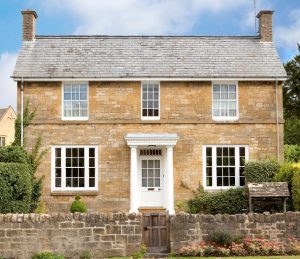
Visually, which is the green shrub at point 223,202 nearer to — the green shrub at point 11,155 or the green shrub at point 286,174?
the green shrub at point 286,174

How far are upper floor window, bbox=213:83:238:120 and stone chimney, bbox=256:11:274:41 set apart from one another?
12.3ft

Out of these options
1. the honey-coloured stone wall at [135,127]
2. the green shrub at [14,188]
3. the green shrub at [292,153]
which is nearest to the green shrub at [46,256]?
the green shrub at [14,188]

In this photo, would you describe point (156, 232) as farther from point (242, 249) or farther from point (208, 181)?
point (208, 181)

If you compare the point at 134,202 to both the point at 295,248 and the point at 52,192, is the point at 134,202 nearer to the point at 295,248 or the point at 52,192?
the point at 52,192

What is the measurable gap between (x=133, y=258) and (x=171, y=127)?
1139 cm

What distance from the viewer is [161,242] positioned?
1750cm

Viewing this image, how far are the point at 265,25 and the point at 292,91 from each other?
2070 cm

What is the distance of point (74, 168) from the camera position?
2705 centimetres

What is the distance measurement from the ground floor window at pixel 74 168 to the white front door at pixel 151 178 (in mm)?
2189

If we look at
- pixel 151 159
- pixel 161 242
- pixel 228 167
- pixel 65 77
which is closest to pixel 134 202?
pixel 151 159

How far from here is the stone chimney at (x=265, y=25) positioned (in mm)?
29594

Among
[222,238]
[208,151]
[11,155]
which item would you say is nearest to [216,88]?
[208,151]

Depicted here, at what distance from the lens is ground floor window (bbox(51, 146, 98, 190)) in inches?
1062

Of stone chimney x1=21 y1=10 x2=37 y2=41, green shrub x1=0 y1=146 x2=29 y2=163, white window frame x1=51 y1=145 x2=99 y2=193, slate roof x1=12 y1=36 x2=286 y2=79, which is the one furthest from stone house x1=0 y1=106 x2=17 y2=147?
green shrub x1=0 y1=146 x2=29 y2=163
